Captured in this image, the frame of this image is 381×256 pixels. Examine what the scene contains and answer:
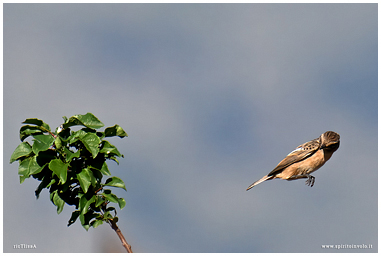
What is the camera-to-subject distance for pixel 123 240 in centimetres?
452

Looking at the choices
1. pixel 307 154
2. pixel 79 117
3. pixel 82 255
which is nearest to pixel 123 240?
pixel 79 117

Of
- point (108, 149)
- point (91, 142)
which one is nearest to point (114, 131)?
point (108, 149)

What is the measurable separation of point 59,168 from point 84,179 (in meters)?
0.34

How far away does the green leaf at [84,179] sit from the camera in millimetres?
4746

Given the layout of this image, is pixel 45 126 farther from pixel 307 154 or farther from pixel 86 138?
pixel 307 154

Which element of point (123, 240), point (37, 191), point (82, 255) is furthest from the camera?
point (82, 255)

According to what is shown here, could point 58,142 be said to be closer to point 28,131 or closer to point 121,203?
point 28,131

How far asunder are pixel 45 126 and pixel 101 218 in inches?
56.4

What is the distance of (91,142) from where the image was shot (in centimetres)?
495

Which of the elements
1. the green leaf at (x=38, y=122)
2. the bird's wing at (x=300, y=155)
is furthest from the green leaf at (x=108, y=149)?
the bird's wing at (x=300, y=155)

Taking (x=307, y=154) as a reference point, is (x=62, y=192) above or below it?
above

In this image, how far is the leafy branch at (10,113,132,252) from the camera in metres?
4.86

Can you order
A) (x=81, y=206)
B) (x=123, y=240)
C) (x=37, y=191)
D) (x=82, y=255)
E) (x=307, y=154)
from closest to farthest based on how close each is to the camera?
(x=123, y=240) < (x=81, y=206) < (x=37, y=191) < (x=82, y=255) < (x=307, y=154)

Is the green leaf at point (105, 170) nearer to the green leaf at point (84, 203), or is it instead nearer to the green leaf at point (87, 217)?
the green leaf at point (84, 203)
